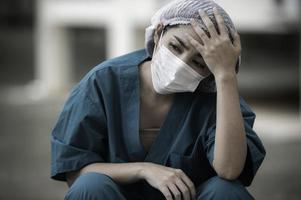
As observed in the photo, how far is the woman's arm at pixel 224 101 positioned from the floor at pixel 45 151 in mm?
1849

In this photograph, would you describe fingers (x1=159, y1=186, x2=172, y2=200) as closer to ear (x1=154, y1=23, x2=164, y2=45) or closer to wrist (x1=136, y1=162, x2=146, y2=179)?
wrist (x1=136, y1=162, x2=146, y2=179)

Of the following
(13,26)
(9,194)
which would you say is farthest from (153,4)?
(13,26)

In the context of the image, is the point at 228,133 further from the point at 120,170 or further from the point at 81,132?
the point at 81,132

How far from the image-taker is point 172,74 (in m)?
2.54

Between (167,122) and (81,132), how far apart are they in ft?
0.94

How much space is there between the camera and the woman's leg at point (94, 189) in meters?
2.43

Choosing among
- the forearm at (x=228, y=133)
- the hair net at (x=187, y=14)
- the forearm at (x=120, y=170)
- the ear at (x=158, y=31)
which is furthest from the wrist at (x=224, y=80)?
the forearm at (x=120, y=170)

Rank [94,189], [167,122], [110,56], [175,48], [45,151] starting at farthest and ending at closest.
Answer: [110,56] → [45,151] → [167,122] → [175,48] → [94,189]

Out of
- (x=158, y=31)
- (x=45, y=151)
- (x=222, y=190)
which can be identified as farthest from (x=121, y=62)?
(x=45, y=151)

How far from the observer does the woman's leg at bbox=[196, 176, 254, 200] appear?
2439 millimetres

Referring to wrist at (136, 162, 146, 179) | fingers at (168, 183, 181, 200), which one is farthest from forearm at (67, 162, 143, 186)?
fingers at (168, 183, 181, 200)

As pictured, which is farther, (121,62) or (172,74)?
(121,62)

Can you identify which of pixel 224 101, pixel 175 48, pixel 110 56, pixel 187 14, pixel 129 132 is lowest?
pixel 110 56

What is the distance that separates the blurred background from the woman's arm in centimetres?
184
